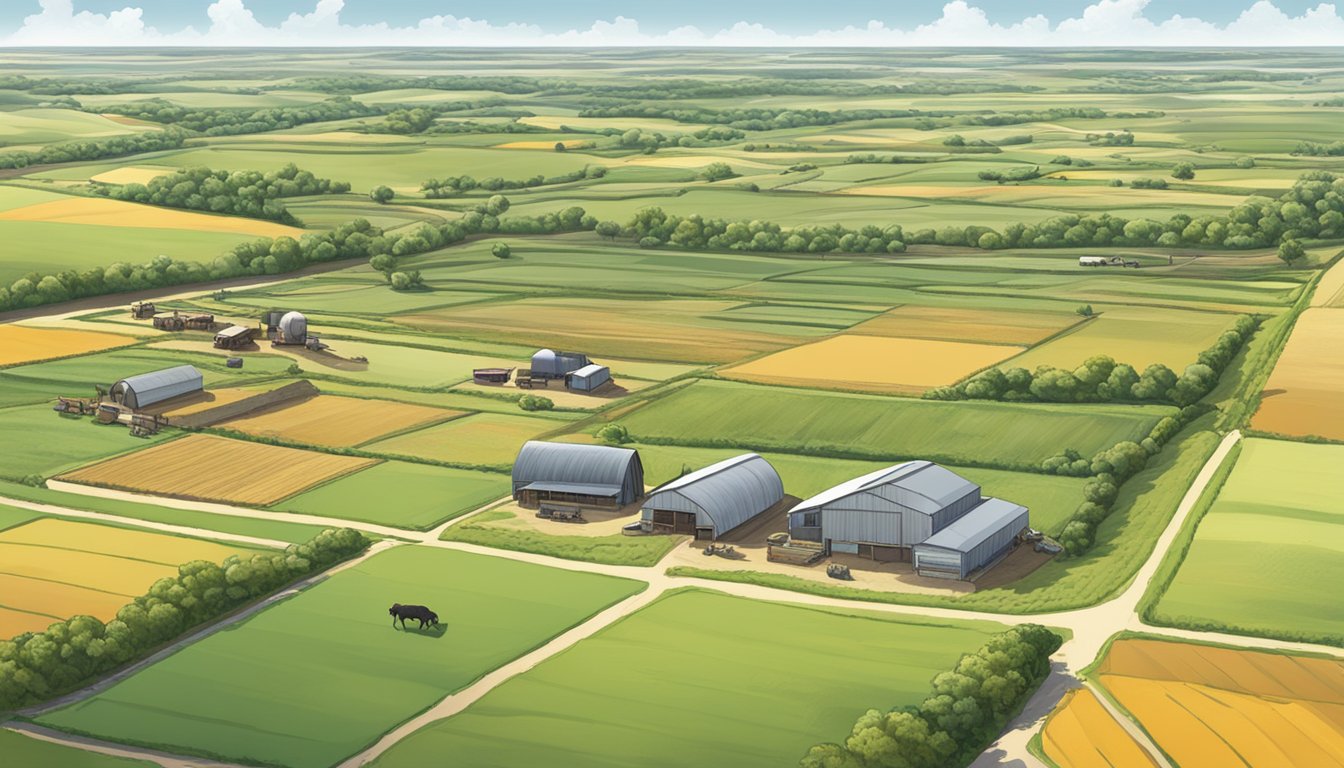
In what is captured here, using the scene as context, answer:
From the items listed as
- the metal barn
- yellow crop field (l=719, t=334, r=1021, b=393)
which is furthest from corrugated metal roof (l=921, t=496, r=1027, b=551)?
yellow crop field (l=719, t=334, r=1021, b=393)

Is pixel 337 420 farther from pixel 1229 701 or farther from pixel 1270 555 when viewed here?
pixel 1229 701

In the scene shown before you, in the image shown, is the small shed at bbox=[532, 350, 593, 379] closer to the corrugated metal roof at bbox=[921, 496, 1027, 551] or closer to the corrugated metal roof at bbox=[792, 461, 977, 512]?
the corrugated metal roof at bbox=[792, 461, 977, 512]

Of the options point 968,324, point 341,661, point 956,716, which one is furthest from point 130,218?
point 956,716

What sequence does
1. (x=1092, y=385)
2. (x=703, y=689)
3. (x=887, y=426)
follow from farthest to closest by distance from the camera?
1. (x=1092, y=385)
2. (x=887, y=426)
3. (x=703, y=689)

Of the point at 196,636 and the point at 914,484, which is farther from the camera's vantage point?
the point at 914,484

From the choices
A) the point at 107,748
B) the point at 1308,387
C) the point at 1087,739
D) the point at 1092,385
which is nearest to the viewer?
the point at 1087,739

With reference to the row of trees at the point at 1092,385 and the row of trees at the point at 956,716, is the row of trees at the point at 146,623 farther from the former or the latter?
the row of trees at the point at 1092,385
